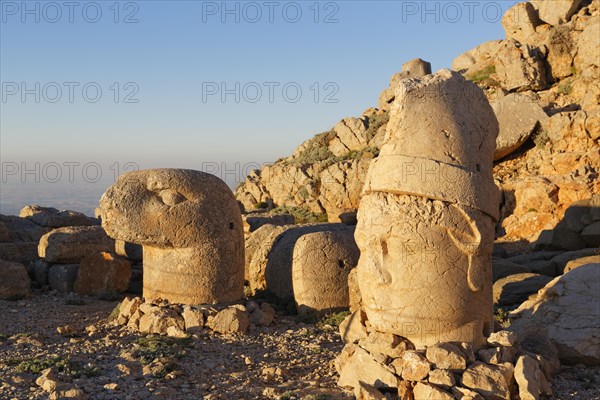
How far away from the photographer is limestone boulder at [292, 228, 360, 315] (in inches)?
356

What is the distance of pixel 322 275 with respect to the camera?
9055 millimetres

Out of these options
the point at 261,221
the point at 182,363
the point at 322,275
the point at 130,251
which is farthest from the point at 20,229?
the point at 182,363

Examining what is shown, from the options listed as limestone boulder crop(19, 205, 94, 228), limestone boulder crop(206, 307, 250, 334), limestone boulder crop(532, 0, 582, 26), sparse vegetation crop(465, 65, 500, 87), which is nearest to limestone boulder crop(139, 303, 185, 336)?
limestone boulder crop(206, 307, 250, 334)

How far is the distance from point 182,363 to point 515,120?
16.4 m

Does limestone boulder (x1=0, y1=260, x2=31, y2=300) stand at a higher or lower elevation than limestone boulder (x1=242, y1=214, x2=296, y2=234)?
lower

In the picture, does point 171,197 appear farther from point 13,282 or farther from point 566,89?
point 566,89

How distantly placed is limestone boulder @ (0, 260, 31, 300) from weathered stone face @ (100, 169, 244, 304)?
3022 millimetres

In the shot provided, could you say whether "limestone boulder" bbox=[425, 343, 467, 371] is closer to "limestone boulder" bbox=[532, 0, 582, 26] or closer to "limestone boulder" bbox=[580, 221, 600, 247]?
"limestone boulder" bbox=[580, 221, 600, 247]

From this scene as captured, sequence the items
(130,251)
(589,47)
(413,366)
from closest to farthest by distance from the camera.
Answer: (413,366) → (130,251) → (589,47)

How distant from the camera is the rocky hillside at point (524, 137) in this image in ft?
54.4

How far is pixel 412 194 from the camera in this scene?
560cm

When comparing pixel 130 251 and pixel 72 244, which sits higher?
pixel 72 244

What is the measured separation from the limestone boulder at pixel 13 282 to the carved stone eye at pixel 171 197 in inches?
147

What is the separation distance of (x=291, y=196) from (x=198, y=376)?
2002cm
